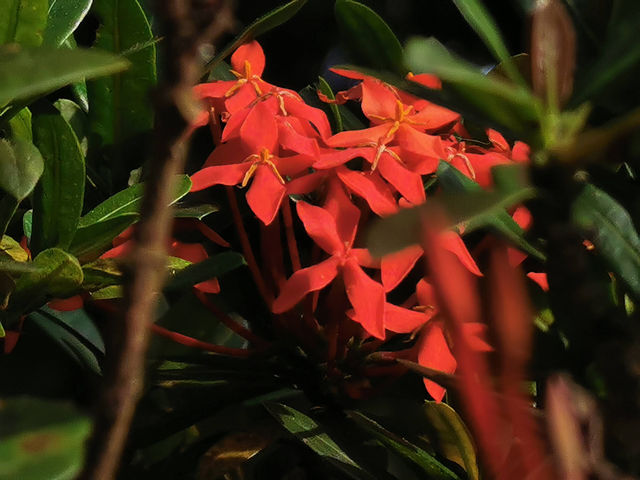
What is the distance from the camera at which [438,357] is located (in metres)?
0.56

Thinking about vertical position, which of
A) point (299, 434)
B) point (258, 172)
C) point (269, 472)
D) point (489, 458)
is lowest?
point (269, 472)

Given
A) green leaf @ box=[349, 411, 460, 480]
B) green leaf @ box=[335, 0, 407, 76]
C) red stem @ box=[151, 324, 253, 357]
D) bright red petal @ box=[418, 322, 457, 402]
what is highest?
green leaf @ box=[335, 0, 407, 76]

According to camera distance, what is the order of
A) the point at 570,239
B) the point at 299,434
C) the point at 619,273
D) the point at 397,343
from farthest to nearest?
the point at 397,343 → the point at 299,434 → the point at 619,273 → the point at 570,239

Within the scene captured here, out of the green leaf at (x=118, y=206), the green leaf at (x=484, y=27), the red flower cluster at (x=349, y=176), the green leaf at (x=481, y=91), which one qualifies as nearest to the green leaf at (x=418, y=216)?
the green leaf at (x=481, y=91)

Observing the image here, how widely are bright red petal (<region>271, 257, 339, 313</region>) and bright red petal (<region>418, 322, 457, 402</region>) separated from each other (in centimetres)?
7

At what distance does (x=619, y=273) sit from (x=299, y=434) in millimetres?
226

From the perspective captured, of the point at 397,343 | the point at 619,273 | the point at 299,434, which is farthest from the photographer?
the point at 397,343

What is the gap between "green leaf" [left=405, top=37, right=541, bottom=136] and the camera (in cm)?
30

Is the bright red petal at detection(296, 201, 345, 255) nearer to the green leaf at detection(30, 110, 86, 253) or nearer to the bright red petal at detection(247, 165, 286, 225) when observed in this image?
the bright red petal at detection(247, 165, 286, 225)

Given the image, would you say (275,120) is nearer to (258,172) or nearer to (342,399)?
(258,172)

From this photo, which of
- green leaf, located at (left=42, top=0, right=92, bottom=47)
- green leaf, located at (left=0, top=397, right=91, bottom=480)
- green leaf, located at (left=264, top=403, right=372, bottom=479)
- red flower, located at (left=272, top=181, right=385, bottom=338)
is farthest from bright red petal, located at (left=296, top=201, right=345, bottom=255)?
green leaf, located at (left=0, top=397, right=91, bottom=480)

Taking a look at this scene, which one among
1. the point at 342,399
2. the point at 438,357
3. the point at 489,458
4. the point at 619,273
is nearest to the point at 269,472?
the point at 342,399

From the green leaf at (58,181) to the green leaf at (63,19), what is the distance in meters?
0.07

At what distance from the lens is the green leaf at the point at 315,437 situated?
21.6 inches
